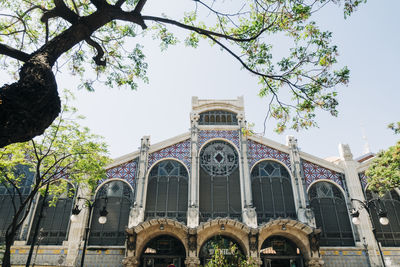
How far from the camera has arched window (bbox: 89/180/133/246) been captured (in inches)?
742

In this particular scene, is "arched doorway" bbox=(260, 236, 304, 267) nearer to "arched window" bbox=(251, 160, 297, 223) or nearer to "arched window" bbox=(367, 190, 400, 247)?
"arched window" bbox=(251, 160, 297, 223)

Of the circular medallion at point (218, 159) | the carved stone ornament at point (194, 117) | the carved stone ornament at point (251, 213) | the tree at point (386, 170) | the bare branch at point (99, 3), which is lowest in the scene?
the carved stone ornament at point (251, 213)

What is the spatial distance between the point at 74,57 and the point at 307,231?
54.6ft

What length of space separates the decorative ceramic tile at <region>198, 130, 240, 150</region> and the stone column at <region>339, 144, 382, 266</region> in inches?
339

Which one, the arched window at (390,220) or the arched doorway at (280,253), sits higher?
the arched window at (390,220)

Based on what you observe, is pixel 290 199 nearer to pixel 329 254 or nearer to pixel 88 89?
pixel 329 254

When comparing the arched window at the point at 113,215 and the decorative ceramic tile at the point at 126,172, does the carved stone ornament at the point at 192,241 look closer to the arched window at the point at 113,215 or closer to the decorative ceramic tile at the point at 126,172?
the arched window at the point at 113,215

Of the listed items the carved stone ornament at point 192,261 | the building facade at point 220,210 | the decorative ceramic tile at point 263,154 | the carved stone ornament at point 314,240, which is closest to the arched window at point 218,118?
the building facade at point 220,210

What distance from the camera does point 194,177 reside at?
20609 mm

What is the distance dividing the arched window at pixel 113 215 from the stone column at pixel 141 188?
69 centimetres

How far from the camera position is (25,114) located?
3662 millimetres

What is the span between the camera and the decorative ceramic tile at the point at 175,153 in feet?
70.8

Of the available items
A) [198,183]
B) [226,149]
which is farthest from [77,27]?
[226,149]

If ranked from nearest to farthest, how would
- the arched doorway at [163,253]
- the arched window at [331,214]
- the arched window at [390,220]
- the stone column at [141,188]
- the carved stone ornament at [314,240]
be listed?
the carved stone ornament at [314,240] → the arched doorway at [163,253] → the stone column at [141,188] → the arched window at [390,220] → the arched window at [331,214]
